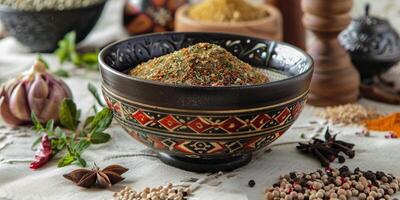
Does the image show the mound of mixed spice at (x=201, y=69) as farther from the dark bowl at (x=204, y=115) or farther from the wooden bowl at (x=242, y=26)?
the wooden bowl at (x=242, y=26)

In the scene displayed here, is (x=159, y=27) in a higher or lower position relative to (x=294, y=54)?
lower

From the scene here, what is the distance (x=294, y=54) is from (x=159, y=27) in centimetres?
67

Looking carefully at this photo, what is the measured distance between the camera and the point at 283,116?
924mm

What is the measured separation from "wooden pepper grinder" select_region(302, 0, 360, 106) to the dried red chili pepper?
0.51 meters

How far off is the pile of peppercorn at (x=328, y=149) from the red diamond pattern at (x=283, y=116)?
12 cm

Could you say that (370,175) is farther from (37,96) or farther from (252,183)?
(37,96)

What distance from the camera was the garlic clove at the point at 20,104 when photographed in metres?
1.13

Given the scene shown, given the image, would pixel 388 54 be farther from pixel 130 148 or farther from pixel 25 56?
pixel 25 56

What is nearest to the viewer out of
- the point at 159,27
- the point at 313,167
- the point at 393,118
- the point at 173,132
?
the point at 173,132

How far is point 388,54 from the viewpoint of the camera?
1.36 m

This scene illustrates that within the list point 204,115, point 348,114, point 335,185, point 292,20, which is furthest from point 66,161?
point 292,20

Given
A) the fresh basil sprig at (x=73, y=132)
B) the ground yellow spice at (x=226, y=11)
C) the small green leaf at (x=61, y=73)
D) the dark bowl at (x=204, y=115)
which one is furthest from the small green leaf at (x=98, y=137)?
the ground yellow spice at (x=226, y=11)

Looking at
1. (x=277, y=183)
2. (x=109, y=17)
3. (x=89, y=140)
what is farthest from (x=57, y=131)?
(x=109, y=17)

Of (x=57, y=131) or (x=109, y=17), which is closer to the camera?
(x=57, y=131)
